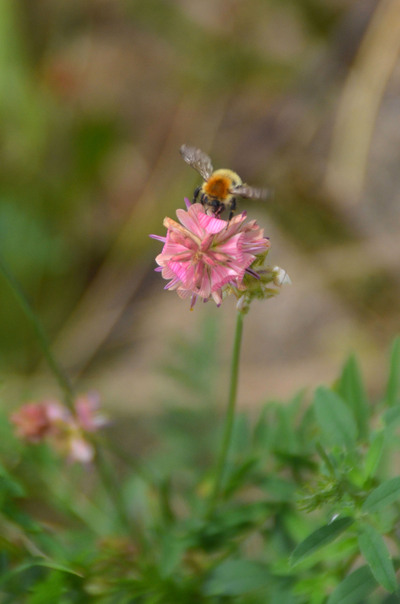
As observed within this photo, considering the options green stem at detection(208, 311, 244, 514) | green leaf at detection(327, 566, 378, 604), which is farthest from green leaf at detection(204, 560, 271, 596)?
green leaf at detection(327, 566, 378, 604)

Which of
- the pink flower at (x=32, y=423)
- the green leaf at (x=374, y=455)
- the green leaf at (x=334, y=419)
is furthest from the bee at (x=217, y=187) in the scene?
the pink flower at (x=32, y=423)

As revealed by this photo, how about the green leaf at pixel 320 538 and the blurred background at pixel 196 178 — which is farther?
the blurred background at pixel 196 178

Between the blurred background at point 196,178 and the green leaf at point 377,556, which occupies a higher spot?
the blurred background at point 196,178

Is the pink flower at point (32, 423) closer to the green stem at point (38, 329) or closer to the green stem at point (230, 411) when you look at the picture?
the green stem at point (38, 329)

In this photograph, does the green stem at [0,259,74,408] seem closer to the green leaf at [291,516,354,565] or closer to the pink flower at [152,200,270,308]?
the pink flower at [152,200,270,308]

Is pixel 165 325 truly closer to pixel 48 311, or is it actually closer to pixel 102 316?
pixel 102 316

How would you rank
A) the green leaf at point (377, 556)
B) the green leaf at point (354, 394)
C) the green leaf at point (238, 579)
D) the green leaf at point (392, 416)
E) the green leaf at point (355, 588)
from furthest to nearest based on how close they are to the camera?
the green leaf at point (354, 394), the green leaf at point (238, 579), the green leaf at point (392, 416), the green leaf at point (355, 588), the green leaf at point (377, 556)

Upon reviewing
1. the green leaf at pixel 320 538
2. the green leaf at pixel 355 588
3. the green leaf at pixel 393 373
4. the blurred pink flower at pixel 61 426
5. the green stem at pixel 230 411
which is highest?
the blurred pink flower at pixel 61 426
